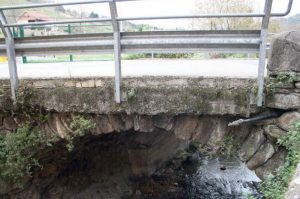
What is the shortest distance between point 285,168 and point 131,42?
242 centimetres

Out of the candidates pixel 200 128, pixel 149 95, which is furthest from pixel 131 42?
pixel 200 128

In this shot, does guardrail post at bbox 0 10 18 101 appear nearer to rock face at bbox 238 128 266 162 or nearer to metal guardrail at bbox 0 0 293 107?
metal guardrail at bbox 0 0 293 107

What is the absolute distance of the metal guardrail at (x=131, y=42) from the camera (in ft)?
13.1

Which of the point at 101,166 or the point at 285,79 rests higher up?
the point at 285,79

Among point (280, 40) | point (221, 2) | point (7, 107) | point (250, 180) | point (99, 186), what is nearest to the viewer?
point (280, 40)

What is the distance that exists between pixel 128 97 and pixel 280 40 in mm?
2038

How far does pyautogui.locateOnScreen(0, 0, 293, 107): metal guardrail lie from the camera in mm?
3984

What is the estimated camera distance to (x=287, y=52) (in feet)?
13.2

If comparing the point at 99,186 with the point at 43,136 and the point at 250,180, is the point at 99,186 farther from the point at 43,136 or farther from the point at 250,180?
the point at 250,180

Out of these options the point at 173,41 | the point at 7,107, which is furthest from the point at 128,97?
the point at 7,107

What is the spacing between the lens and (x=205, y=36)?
4113mm

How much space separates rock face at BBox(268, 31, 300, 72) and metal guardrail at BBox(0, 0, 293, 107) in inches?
10.1

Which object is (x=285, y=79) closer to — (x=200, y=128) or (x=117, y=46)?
(x=200, y=128)

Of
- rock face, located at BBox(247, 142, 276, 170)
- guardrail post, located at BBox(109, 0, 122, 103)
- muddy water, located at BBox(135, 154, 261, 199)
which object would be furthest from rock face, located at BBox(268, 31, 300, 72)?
muddy water, located at BBox(135, 154, 261, 199)
